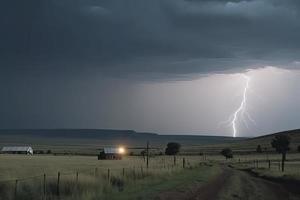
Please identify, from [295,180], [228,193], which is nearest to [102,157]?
[295,180]

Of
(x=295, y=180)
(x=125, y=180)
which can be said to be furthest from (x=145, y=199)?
(x=295, y=180)

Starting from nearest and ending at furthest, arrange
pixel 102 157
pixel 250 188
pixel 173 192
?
pixel 173 192
pixel 250 188
pixel 102 157

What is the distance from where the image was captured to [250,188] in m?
38.5

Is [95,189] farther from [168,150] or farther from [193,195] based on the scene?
[168,150]

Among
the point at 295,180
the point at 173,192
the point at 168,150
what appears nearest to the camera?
the point at 173,192

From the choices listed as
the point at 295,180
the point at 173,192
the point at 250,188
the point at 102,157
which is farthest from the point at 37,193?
the point at 102,157

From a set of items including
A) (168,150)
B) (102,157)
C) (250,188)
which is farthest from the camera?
(168,150)

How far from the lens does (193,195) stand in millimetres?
31750

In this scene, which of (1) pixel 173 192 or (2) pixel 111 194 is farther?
(1) pixel 173 192

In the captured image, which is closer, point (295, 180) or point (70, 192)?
point (70, 192)

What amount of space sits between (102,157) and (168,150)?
49561mm

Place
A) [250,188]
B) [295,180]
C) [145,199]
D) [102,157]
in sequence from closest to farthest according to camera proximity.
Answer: [145,199] < [250,188] < [295,180] < [102,157]

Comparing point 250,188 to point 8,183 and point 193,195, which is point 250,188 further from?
point 8,183

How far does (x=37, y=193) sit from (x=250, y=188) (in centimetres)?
1655
